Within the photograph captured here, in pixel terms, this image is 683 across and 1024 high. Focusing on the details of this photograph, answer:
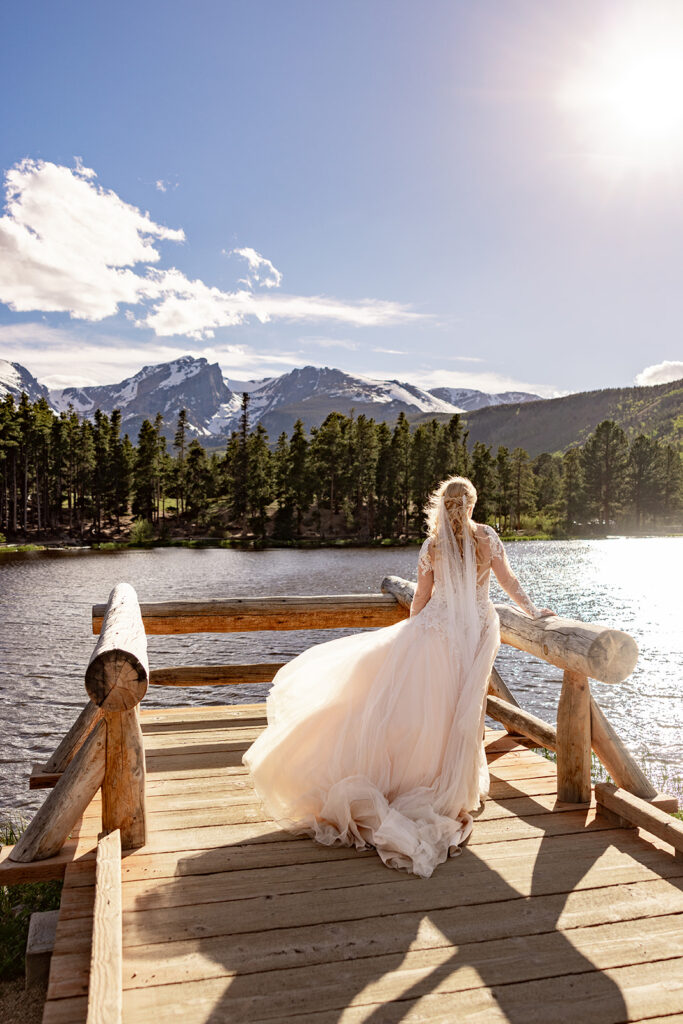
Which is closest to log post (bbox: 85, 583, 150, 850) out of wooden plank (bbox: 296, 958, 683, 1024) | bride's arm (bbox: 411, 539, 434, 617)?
wooden plank (bbox: 296, 958, 683, 1024)

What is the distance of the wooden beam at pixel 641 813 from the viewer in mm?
3902

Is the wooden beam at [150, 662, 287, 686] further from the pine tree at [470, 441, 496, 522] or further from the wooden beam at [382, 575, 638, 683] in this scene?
the pine tree at [470, 441, 496, 522]

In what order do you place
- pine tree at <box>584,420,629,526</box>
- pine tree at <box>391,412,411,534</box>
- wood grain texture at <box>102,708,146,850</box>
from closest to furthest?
wood grain texture at <box>102,708,146,850</box>, pine tree at <box>391,412,411,534</box>, pine tree at <box>584,420,629,526</box>

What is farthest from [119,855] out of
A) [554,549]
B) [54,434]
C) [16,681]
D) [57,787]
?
[54,434]

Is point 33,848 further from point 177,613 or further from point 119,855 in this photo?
point 177,613

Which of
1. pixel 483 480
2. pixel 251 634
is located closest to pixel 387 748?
pixel 251 634

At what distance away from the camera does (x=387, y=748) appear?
14.6 feet

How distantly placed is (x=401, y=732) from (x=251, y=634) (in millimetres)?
18311

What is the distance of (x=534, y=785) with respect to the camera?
16.9 feet

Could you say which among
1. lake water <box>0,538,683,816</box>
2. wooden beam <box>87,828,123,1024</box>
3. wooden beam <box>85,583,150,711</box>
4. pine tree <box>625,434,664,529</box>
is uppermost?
pine tree <box>625,434,664,529</box>

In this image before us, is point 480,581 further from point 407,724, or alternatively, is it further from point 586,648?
point 407,724

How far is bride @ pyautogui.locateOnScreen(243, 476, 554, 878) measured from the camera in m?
4.18

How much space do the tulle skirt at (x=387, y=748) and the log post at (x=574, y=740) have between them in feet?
1.89

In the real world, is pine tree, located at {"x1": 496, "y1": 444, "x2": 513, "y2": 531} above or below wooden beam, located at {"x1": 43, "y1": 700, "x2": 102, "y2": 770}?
above
